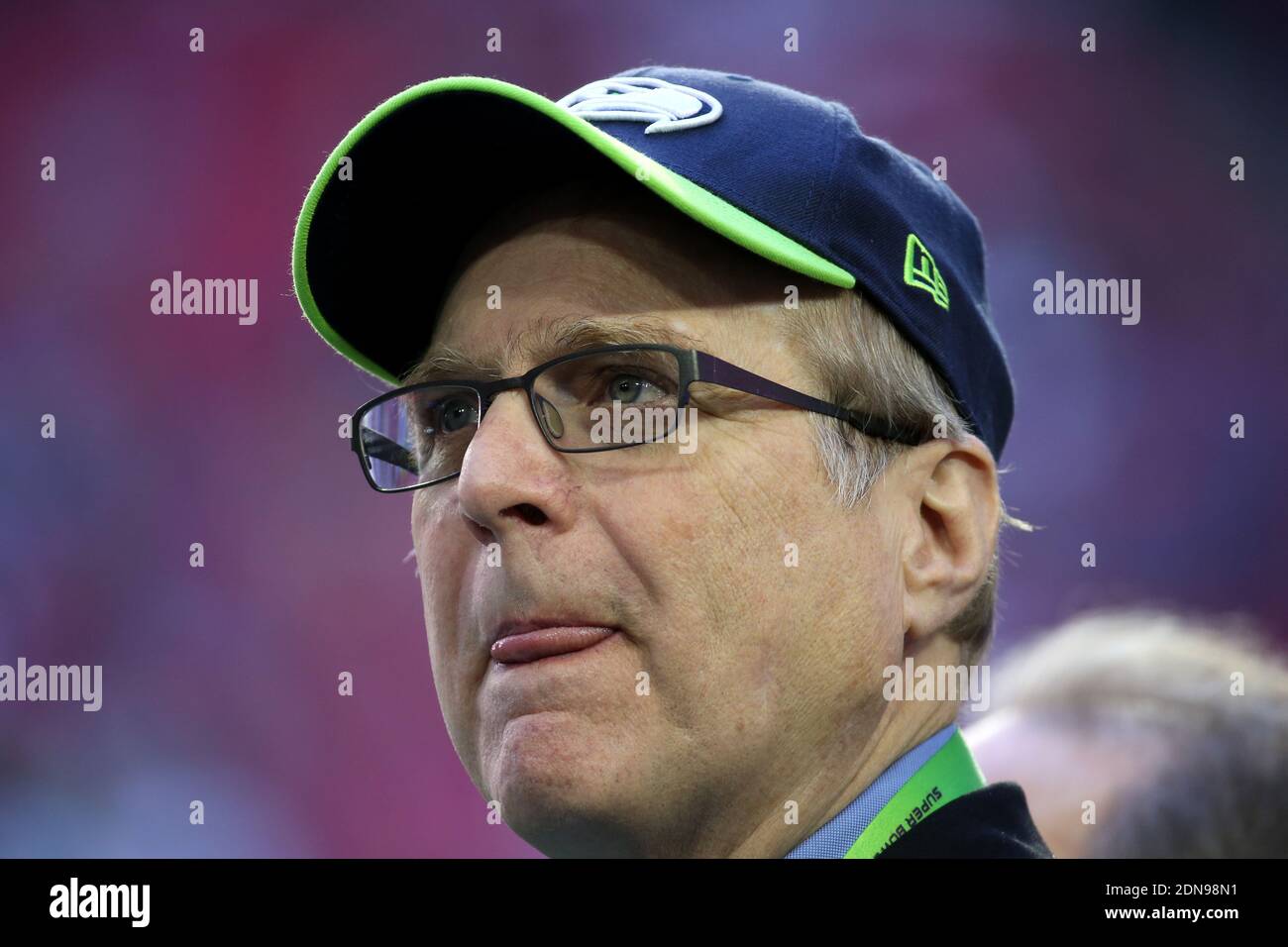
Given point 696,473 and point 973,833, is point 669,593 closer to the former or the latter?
point 696,473

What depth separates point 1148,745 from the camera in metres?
2.70

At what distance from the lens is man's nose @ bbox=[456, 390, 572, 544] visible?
1.37 meters

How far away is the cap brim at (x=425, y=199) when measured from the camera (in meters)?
1.42

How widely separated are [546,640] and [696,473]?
224mm

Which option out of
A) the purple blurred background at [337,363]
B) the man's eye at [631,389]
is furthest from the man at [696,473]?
the purple blurred background at [337,363]

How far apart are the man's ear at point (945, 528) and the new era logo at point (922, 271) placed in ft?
0.57

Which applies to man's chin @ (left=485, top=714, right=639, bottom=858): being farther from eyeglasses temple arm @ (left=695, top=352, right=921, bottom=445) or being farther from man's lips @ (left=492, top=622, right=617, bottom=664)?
eyeglasses temple arm @ (left=695, top=352, right=921, bottom=445)

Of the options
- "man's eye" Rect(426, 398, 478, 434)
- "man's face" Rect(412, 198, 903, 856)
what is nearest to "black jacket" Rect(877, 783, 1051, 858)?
"man's face" Rect(412, 198, 903, 856)

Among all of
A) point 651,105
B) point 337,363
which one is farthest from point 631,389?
point 337,363

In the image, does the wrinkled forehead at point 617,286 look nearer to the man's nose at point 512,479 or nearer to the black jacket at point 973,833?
the man's nose at point 512,479

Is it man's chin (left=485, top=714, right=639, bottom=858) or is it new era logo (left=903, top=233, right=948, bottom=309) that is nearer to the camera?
man's chin (left=485, top=714, right=639, bottom=858)

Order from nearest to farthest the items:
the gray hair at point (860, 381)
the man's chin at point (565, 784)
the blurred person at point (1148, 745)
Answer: the man's chin at point (565, 784)
the gray hair at point (860, 381)
the blurred person at point (1148, 745)

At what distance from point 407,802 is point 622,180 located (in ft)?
9.46

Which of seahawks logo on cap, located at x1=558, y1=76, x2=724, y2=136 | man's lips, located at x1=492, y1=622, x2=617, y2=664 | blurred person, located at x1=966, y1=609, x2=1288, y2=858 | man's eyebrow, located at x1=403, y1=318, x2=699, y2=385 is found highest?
seahawks logo on cap, located at x1=558, y1=76, x2=724, y2=136
